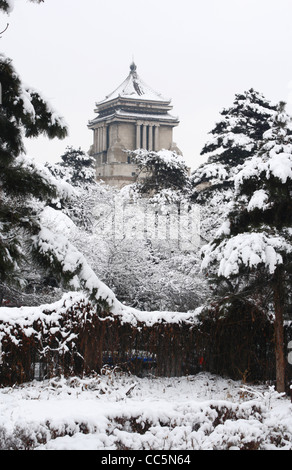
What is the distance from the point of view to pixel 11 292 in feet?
67.2

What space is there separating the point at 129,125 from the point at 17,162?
8820 cm

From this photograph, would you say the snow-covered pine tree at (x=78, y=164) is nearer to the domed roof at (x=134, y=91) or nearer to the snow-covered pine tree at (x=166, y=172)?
the snow-covered pine tree at (x=166, y=172)

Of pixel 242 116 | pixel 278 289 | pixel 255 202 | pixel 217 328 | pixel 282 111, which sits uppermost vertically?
pixel 242 116

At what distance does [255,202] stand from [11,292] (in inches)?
Answer: 428

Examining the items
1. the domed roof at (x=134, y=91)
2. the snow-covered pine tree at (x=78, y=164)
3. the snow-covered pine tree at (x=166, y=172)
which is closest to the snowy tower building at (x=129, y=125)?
the domed roof at (x=134, y=91)

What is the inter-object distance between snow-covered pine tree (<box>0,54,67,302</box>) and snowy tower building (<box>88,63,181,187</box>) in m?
82.5

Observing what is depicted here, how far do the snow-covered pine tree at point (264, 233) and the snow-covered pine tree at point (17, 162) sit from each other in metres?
4.71

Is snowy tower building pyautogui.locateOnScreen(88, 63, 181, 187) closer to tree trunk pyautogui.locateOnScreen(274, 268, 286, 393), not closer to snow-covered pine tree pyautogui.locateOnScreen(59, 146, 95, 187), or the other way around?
snow-covered pine tree pyautogui.locateOnScreen(59, 146, 95, 187)

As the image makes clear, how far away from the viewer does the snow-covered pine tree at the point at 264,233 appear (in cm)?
1140

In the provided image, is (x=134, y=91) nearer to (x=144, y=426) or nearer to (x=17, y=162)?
(x=17, y=162)

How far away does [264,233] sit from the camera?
11742 millimetres
